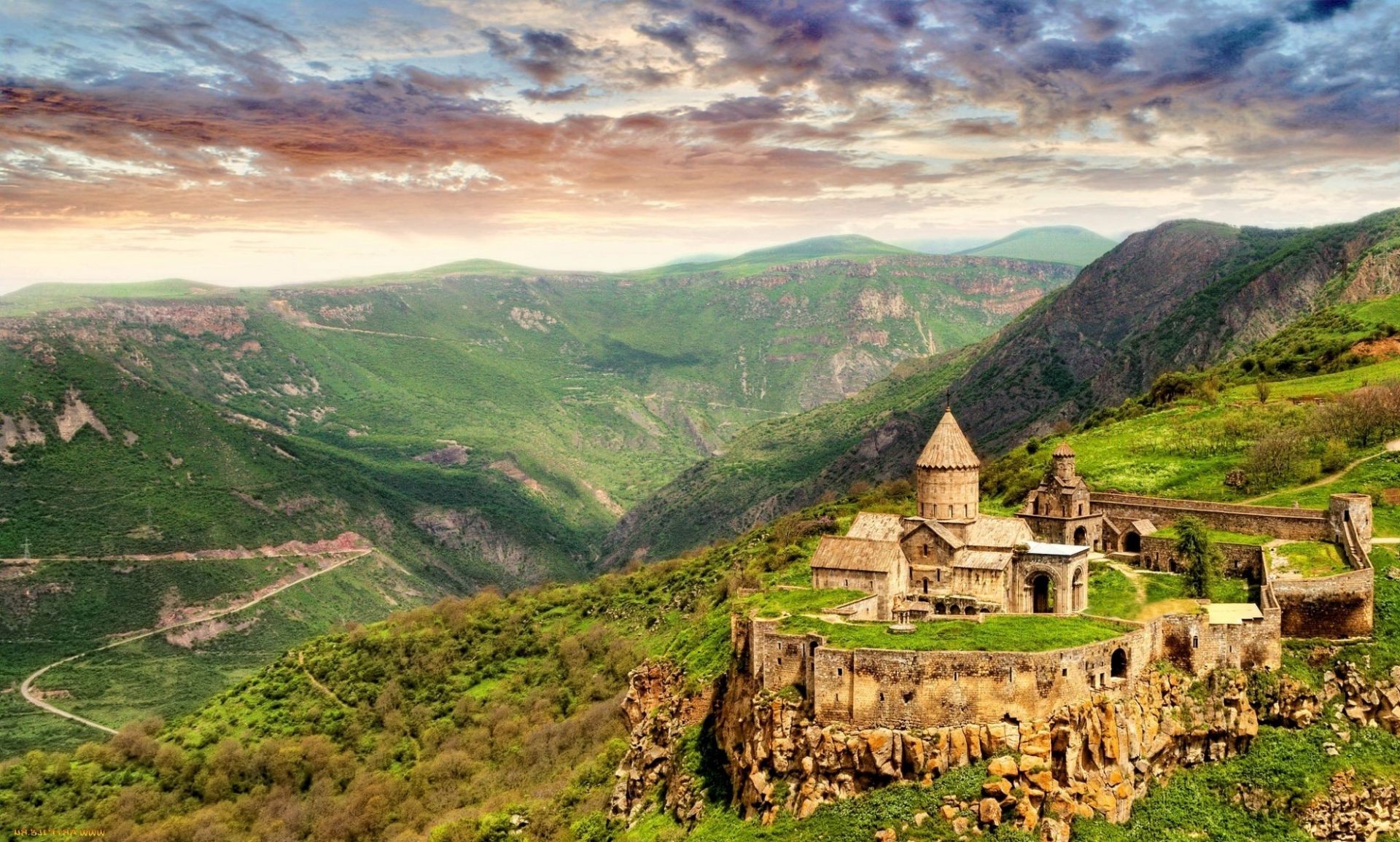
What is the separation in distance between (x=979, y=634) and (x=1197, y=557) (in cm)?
1531

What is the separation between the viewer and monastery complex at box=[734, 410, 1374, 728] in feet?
124

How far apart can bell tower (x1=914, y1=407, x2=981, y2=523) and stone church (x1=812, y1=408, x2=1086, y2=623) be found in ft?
0.11

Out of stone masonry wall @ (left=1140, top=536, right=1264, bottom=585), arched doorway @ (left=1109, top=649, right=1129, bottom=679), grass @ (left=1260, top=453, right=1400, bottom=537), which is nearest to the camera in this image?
arched doorway @ (left=1109, top=649, right=1129, bottom=679)

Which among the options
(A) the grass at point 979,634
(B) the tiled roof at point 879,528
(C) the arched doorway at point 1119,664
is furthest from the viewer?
(B) the tiled roof at point 879,528

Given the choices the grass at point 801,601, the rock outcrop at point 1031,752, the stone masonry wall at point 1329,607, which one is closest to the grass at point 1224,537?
the stone masonry wall at point 1329,607

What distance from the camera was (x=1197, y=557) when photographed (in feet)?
162

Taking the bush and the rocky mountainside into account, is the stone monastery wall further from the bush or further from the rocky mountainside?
the rocky mountainside

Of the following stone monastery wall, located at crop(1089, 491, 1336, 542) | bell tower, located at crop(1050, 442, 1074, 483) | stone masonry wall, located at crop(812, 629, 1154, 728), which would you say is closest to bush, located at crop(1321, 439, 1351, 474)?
stone monastery wall, located at crop(1089, 491, 1336, 542)

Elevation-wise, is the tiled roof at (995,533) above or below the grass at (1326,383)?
below

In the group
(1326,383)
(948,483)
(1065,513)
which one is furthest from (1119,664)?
(1326,383)

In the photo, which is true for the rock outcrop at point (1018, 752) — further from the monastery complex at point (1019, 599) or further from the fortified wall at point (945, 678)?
the monastery complex at point (1019, 599)

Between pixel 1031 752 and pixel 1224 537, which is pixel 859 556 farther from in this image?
pixel 1224 537

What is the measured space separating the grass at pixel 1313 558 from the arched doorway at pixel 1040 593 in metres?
11.3

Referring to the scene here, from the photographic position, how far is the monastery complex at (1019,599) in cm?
3791
